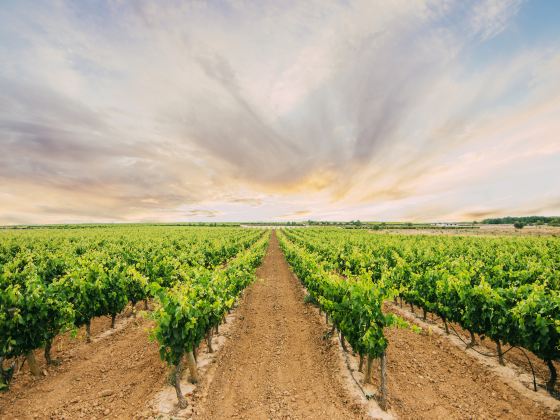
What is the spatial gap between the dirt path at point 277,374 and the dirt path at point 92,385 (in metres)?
1.90

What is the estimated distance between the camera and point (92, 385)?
7195mm

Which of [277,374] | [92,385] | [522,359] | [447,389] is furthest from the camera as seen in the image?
[522,359]

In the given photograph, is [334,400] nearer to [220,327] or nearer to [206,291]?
[206,291]

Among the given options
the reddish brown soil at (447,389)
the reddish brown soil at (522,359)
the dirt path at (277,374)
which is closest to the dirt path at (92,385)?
the dirt path at (277,374)

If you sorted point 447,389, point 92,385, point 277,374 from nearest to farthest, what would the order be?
point 447,389 < point 92,385 < point 277,374

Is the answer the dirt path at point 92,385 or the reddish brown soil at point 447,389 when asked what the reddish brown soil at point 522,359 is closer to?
the reddish brown soil at point 447,389

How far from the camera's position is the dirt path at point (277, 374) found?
6.17 metres

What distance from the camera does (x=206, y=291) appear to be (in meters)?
8.09

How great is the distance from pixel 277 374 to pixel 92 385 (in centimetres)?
526

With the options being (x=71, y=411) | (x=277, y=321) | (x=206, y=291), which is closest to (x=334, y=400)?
(x=206, y=291)

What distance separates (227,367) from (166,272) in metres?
7.95

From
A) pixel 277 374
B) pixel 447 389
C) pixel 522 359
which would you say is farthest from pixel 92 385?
pixel 522 359

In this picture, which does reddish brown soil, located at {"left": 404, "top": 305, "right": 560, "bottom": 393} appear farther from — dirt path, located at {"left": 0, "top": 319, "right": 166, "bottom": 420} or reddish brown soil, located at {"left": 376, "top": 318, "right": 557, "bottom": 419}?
dirt path, located at {"left": 0, "top": 319, "right": 166, "bottom": 420}

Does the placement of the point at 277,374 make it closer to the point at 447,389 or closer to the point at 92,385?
the point at 447,389
